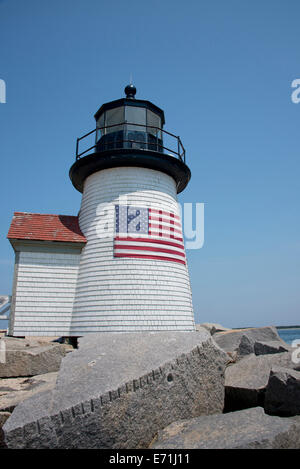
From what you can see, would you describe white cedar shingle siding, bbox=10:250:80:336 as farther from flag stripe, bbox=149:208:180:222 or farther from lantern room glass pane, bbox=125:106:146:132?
lantern room glass pane, bbox=125:106:146:132

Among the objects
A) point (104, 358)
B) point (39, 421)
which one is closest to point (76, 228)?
point (104, 358)

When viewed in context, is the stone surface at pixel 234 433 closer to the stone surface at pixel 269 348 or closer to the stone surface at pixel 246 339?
the stone surface at pixel 269 348

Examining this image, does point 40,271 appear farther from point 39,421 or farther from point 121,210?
point 39,421

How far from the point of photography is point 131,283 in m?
11.7

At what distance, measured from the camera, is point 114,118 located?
14.7 meters

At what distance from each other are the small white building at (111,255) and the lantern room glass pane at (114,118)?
22.9 inches

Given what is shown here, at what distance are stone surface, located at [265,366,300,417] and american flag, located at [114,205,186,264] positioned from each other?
786 centimetres

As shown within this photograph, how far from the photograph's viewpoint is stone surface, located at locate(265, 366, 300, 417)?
4.31 m

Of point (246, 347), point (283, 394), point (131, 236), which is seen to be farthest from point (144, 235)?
point (283, 394)

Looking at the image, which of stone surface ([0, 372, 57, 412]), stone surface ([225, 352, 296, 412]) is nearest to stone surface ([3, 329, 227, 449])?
stone surface ([225, 352, 296, 412])

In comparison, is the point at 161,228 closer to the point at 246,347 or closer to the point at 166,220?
the point at 166,220

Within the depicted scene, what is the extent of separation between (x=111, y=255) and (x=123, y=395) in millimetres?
8538

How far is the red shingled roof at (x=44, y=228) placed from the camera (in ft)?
40.8

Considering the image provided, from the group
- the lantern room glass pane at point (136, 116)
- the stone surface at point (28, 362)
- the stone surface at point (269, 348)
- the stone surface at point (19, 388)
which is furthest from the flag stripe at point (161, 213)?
the stone surface at point (19, 388)
